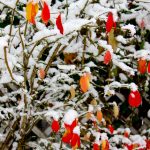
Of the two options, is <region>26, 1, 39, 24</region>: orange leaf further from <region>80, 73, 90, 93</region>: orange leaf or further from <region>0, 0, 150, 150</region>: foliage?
<region>80, 73, 90, 93</region>: orange leaf

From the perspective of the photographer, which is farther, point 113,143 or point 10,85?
point 113,143

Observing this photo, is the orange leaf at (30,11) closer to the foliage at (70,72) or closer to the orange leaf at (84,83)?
the foliage at (70,72)

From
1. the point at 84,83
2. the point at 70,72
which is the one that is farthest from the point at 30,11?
the point at 70,72

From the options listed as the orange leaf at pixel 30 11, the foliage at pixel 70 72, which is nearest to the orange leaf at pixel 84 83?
the foliage at pixel 70 72

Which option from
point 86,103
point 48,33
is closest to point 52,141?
point 86,103

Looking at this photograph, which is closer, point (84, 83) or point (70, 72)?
point (84, 83)

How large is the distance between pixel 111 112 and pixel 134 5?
2.67 feet

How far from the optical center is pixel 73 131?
5.19 ft

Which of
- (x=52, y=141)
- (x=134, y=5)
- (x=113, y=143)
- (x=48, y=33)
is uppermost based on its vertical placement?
(x=48, y=33)

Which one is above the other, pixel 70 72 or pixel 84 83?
pixel 84 83

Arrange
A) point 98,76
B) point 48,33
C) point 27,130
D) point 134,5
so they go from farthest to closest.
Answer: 1. point 134,5
2. point 98,76
3. point 27,130
4. point 48,33

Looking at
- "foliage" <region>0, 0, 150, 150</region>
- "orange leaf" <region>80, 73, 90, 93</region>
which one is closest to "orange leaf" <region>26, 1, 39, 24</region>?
"foliage" <region>0, 0, 150, 150</region>

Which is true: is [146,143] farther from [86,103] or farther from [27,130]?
[27,130]

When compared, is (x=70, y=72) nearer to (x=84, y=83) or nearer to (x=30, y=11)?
(x=84, y=83)
